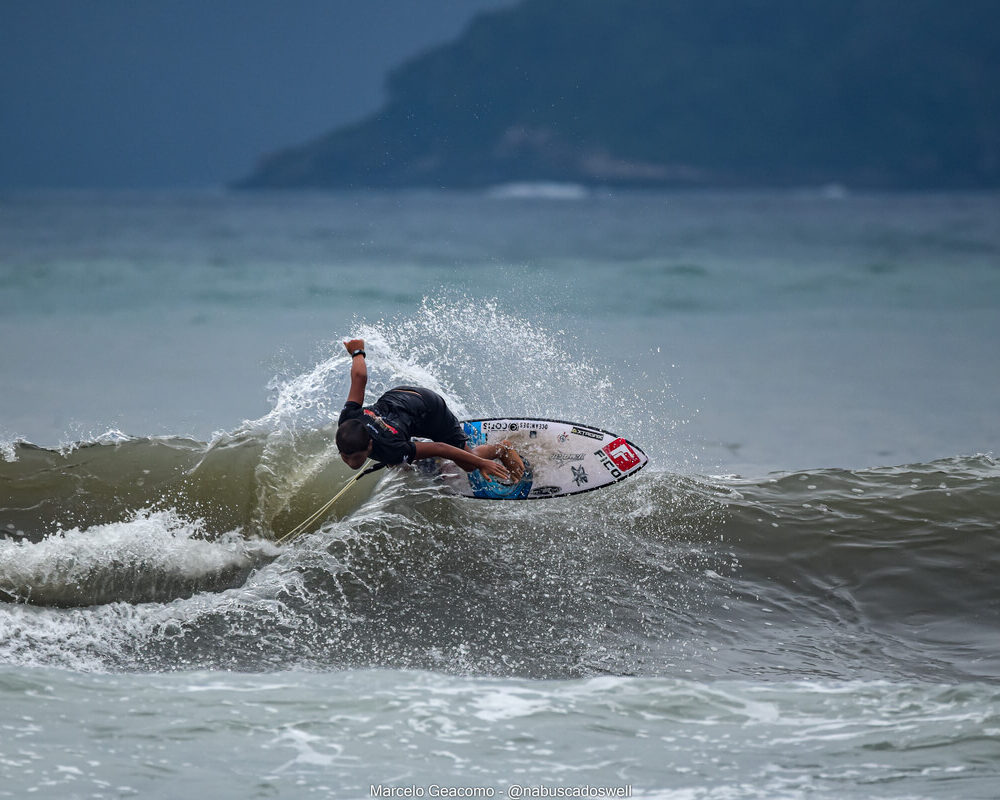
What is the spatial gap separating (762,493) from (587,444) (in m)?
1.41

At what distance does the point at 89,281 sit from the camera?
2798 cm

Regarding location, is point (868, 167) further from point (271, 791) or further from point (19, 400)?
point (271, 791)

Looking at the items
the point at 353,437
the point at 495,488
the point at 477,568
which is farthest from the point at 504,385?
the point at 477,568

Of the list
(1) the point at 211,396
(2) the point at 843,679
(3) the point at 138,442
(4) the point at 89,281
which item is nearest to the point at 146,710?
(2) the point at 843,679

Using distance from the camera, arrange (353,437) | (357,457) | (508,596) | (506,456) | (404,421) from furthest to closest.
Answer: (506,456) < (404,421) < (357,457) < (353,437) < (508,596)

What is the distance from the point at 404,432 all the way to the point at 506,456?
1.06 m

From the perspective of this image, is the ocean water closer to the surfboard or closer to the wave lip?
the wave lip

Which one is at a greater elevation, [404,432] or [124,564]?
[404,432]

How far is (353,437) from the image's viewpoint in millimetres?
7008

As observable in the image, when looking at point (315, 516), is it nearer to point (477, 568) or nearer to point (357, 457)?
point (357, 457)

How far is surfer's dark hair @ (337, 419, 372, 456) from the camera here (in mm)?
7008

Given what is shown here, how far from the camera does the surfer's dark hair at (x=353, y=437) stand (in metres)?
7.01

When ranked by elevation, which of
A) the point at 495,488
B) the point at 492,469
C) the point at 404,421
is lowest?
the point at 495,488

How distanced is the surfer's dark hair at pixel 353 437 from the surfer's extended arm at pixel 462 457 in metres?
0.36
